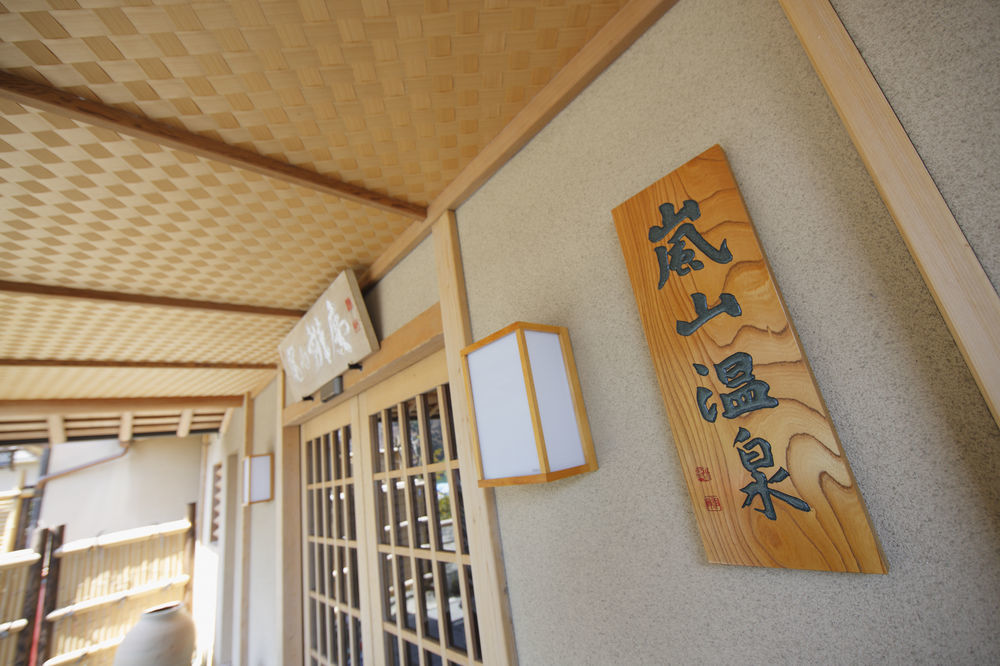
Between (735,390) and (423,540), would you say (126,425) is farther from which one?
(735,390)

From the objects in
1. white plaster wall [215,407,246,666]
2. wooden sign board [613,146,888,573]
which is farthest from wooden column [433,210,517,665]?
white plaster wall [215,407,246,666]

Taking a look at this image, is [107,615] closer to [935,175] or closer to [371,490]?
[371,490]

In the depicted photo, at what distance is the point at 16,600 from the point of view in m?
4.63

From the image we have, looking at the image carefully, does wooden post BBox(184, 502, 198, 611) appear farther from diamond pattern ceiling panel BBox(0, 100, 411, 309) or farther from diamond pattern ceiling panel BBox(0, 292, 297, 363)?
diamond pattern ceiling panel BBox(0, 100, 411, 309)

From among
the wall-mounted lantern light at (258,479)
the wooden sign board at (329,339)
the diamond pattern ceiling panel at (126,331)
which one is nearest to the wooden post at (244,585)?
the wall-mounted lantern light at (258,479)

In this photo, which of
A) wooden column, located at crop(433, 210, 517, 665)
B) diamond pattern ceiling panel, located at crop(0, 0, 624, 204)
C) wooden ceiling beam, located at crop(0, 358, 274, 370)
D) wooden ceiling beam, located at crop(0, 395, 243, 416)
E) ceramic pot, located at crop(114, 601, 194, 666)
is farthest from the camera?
wooden ceiling beam, located at crop(0, 395, 243, 416)

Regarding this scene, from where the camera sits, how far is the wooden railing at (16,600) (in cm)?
449

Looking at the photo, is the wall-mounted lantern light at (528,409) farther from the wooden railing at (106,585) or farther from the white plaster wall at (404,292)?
the wooden railing at (106,585)

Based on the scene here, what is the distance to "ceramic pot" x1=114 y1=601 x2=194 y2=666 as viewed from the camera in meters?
3.18

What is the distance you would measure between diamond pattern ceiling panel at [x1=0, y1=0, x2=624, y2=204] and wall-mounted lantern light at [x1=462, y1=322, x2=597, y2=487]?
30.9 inches

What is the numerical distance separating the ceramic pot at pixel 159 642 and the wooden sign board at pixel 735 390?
4.33 meters

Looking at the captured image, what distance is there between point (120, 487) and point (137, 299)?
5.58 m

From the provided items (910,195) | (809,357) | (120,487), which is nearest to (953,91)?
(910,195)

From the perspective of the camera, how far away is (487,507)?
1.36m
